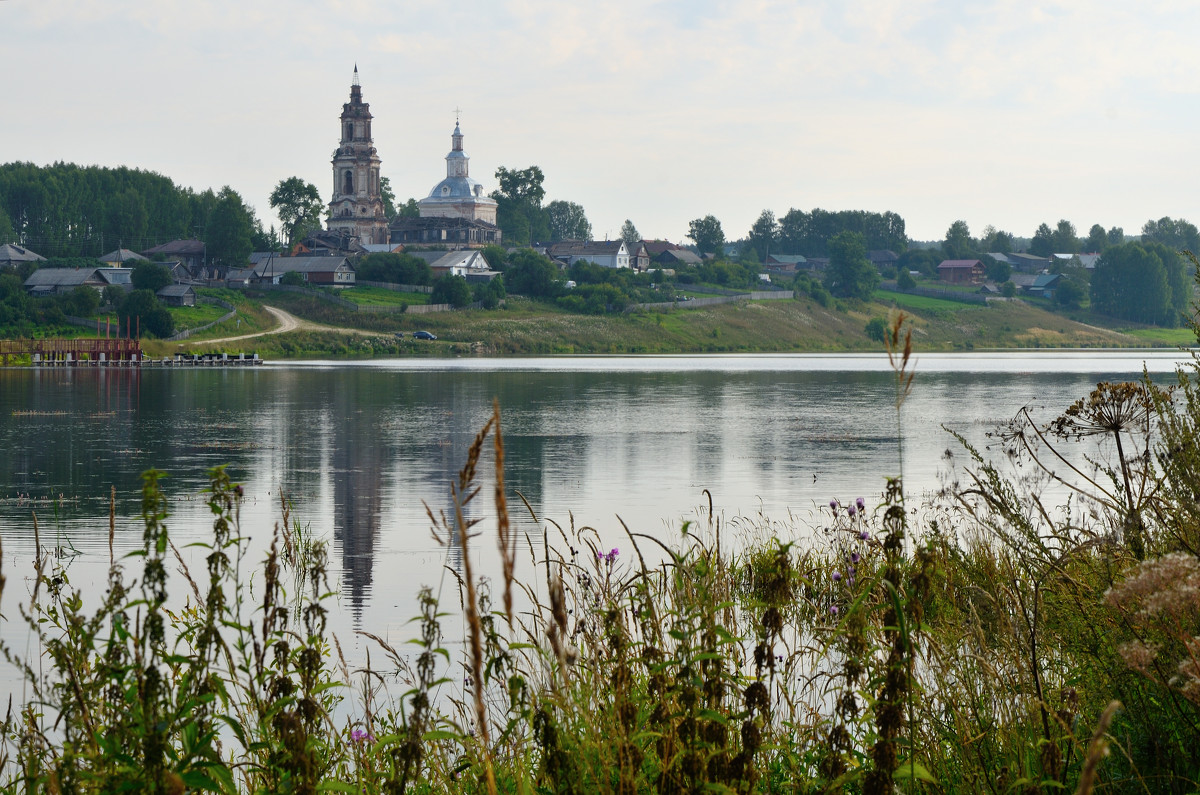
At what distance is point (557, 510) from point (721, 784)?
13.0 metres

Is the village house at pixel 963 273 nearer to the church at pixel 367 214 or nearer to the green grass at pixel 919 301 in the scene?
the green grass at pixel 919 301

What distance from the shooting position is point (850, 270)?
14112cm

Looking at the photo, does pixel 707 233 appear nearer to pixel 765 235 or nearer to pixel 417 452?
pixel 765 235

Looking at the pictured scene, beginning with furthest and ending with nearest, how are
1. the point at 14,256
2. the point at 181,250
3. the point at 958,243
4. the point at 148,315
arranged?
the point at 958,243, the point at 181,250, the point at 14,256, the point at 148,315

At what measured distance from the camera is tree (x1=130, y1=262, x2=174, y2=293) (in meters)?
98.4

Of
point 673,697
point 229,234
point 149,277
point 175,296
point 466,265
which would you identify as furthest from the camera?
point 466,265

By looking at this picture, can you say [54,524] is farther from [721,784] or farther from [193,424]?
[193,424]

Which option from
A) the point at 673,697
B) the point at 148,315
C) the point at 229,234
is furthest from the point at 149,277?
the point at 673,697

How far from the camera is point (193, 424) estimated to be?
31.2m

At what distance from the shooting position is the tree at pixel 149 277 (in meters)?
98.4

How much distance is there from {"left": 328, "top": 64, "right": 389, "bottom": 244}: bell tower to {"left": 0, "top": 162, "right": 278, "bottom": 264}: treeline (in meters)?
16.9

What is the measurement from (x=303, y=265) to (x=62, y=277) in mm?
25147

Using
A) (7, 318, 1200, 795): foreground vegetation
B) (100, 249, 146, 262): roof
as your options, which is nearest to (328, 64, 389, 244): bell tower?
(100, 249, 146, 262): roof

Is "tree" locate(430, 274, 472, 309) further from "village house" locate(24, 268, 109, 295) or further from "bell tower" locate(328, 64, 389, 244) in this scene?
"bell tower" locate(328, 64, 389, 244)
